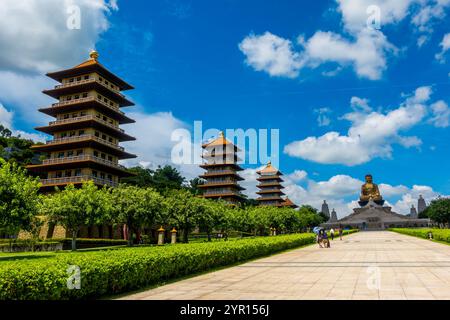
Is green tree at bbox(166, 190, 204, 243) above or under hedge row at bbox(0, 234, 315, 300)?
above

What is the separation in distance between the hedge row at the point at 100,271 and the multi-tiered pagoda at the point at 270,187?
85575mm

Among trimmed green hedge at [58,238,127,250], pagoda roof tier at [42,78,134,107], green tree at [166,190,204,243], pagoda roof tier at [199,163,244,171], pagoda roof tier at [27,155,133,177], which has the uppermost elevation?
pagoda roof tier at [42,78,134,107]

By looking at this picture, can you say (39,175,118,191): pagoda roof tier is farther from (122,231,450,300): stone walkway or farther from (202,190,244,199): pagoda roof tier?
(202,190,244,199): pagoda roof tier

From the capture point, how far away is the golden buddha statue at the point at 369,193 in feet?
391

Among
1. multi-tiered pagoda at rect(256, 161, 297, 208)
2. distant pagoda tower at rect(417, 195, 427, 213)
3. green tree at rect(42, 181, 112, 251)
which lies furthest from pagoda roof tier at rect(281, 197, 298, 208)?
green tree at rect(42, 181, 112, 251)

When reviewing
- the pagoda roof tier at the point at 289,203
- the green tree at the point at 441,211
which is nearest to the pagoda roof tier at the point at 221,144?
the pagoda roof tier at the point at 289,203

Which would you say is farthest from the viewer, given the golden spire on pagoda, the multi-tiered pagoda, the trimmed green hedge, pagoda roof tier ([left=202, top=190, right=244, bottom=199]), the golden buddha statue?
the golden buddha statue

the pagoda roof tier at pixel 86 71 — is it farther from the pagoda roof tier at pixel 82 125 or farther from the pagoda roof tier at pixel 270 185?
the pagoda roof tier at pixel 270 185

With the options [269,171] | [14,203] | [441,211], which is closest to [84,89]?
[14,203]

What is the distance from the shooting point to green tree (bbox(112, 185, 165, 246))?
34688mm

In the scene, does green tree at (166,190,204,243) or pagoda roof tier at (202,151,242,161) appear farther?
pagoda roof tier at (202,151,242,161)

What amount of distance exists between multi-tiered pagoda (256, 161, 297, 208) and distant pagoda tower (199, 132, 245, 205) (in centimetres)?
1902

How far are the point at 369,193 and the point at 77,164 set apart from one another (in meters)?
98.7

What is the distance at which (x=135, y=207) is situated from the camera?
1367 inches
